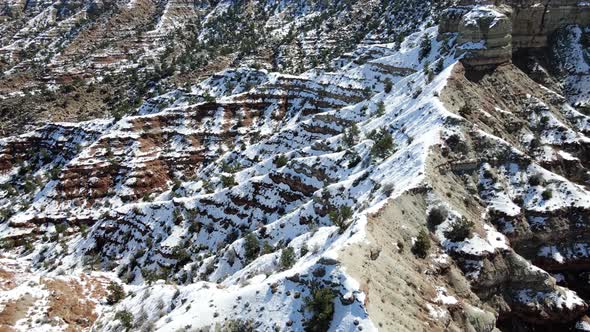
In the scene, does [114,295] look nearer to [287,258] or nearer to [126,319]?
[126,319]

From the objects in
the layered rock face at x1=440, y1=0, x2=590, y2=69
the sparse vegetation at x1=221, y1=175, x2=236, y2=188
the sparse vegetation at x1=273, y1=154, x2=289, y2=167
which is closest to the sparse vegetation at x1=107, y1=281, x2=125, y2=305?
the sparse vegetation at x1=221, y1=175, x2=236, y2=188

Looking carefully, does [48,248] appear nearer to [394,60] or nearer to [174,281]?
[174,281]

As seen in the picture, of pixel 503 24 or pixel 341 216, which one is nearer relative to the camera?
pixel 341 216

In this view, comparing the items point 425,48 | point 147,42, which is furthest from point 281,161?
point 147,42

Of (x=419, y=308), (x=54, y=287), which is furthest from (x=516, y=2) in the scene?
(x=54, y=287)

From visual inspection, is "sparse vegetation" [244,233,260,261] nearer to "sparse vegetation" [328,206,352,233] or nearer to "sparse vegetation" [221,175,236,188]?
"sparse vegetation" [328,206,352,233]

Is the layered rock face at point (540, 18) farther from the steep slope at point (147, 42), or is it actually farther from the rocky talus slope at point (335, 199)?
the steep slope at point (147, 42)
